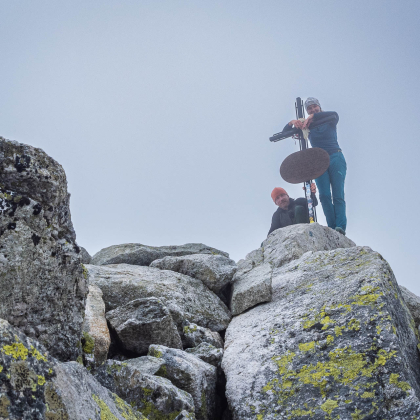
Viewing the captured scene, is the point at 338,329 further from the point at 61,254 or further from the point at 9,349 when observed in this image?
the point at 9,349

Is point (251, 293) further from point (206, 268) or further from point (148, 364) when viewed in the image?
point (148, 364)

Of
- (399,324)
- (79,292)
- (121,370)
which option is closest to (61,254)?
(79,292)

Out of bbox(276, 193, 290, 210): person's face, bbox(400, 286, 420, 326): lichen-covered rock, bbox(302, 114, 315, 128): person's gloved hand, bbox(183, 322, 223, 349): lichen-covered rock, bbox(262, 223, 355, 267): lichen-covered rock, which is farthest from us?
bbox(302, 114, 315, 128): person's gloved hand

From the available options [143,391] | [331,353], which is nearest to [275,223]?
[331,353]

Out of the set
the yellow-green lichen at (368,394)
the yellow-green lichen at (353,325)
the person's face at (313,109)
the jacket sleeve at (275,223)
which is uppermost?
the person's face at (313,109)

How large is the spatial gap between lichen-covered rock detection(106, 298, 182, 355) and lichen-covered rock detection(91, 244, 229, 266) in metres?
3.47

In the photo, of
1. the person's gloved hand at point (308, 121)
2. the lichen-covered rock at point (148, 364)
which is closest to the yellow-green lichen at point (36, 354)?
→ the lichen-covered rock at point (148, 364)

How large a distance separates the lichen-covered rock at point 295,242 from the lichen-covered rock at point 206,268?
1237mm

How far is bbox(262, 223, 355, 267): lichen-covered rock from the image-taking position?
9008mm

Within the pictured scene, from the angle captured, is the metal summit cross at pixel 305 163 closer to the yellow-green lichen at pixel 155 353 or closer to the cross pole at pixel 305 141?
the cross pole at pixel 305 141

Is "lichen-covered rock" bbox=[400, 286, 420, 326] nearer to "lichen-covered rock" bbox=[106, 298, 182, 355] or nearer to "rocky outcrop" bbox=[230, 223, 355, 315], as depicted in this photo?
"rocky outcrop" bbox=[230, 223, 355, 315]

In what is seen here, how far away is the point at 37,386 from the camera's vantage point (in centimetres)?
256

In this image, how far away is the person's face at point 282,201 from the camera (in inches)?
536

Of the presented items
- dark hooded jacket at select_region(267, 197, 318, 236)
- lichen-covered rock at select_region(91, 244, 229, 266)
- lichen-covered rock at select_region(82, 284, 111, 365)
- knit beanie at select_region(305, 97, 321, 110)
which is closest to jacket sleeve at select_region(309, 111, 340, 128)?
knit beanie at select_region(305, 97, 321, 110)
